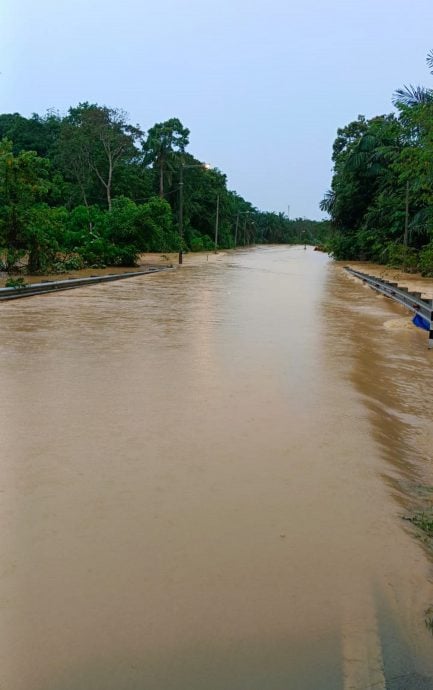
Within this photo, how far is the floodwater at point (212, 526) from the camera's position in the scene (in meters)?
2.43

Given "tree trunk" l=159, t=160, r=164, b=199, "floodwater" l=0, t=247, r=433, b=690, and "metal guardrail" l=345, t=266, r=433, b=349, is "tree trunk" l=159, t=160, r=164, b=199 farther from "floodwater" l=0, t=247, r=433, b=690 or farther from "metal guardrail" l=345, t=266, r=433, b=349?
"floodwater" l=0, t=247, r=433, b=690

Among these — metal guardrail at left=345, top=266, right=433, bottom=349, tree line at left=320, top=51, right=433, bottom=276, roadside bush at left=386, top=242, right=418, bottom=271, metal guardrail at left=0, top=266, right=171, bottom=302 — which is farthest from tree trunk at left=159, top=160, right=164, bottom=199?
metal guardrail at left=345, top=266, right=433, bottom=349

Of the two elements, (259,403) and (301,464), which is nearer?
(301,464)

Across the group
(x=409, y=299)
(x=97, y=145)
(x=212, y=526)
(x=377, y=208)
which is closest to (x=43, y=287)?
(x=409, y=299)

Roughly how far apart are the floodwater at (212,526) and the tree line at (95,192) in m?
13.6

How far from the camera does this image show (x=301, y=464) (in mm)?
4457

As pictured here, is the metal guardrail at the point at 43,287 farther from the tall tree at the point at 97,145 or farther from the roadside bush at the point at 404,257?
the tall tree at the point at 97,145

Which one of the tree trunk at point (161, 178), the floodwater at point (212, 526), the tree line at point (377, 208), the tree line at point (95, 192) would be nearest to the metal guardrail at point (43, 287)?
the tree line at point (95, 192)

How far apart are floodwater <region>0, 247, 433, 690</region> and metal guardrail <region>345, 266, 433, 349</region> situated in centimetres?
379

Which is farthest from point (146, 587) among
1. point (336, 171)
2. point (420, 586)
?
point (336, 171)

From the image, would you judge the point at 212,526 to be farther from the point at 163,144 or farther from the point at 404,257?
the point at 163,144

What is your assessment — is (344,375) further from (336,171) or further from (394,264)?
(336,171)

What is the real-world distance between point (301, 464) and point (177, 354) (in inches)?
169

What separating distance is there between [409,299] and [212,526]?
12877 millimetres
